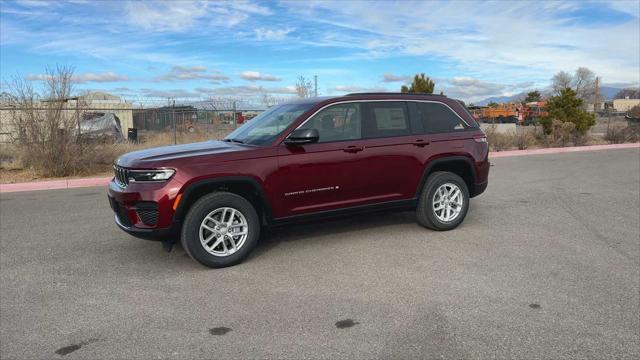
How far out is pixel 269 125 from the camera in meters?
5.68

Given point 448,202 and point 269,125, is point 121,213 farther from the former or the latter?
point 448,202

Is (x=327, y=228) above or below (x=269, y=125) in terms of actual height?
below

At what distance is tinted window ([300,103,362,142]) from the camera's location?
5426 mm

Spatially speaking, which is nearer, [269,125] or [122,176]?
[122,176]

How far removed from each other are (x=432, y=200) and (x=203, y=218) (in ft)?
9.52

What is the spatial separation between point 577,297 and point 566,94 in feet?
73.0

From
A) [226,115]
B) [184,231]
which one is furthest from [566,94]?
[184,231]

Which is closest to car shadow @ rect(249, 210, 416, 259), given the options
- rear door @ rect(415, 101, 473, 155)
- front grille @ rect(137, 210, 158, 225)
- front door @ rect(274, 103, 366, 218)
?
front door @ rect(274, 103, 366, 218)

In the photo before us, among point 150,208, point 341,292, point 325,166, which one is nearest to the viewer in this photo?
point 341,292

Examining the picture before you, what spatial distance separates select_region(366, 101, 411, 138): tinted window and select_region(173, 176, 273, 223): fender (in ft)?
4.92

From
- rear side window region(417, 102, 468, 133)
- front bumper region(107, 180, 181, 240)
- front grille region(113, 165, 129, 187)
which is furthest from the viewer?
rear side window region(417, 102, 468, 133)

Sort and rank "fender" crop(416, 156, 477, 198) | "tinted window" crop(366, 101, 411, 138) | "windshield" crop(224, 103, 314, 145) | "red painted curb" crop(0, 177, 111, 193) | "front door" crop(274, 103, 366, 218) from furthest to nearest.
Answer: "red painted curb" crop(0, 177, 111, 193), "fender" crop(416, 156, 477, 198), "tinted window" crop(366, 101, 411, 138), "windshield" crop(224, 103, 314, 145), "front door" crop(274, 103, 366, 218)

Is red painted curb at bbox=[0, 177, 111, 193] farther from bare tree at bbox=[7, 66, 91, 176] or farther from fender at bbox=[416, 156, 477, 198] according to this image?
fender at bbox=[416, 156, 477, 198]

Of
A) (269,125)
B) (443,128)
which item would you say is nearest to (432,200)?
(443,128)
